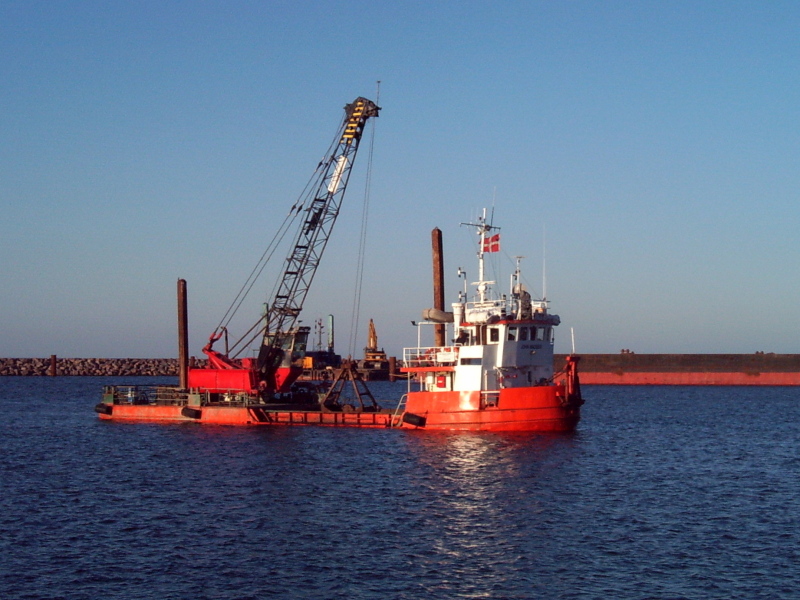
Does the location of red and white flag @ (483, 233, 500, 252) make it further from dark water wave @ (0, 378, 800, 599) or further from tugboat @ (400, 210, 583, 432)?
dark water wave @ (0, 378, 800, 599)

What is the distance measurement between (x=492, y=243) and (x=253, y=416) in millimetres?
18442

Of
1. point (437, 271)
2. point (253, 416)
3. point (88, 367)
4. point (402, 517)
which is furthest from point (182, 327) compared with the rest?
point (88, 367)

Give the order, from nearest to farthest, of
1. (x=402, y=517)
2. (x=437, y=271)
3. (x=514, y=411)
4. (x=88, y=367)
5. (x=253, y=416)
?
(x=402, y=517)
(x=514, y=411)
(x=253, y=416)
(x=437, y=271)
(x=88, y=367)

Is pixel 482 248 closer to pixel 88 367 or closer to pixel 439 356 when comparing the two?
pixel 439 356

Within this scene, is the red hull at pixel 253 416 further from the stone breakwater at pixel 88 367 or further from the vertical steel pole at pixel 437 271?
the stone breakwater at pixel 88 367

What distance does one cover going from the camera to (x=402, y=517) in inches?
1093

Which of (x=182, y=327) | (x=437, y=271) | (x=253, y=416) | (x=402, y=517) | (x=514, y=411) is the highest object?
(x=437, y=271)

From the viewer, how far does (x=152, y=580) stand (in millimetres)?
21062

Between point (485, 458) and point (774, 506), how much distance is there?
12182mm

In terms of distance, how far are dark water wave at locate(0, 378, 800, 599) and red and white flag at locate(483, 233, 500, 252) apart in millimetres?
9773

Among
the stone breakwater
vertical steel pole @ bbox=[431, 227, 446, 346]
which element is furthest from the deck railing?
the stone breakwater

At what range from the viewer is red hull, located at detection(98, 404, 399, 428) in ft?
168

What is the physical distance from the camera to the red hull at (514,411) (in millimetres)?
42688

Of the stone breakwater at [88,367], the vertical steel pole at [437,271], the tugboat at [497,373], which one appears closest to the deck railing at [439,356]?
the tugboat at [497,373]
